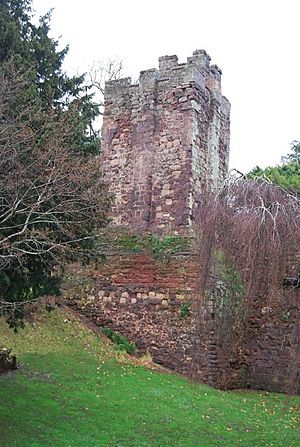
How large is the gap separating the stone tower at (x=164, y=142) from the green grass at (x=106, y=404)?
12.3ft

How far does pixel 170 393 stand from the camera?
11914 mm

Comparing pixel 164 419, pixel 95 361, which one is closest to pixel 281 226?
pixel 164 419

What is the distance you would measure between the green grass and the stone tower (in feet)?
12.3

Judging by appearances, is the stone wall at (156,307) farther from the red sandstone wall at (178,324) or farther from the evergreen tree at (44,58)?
the evergreen tree at (44,58)

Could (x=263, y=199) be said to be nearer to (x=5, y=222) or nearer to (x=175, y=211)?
(x=5, y=222)

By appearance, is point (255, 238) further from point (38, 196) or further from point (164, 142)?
point (164, 142)

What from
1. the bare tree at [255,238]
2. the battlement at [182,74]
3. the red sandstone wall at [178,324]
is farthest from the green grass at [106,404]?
the battlement at [182,74]

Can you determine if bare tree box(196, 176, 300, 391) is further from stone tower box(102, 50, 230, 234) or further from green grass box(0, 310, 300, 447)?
stone tower box(102, 50, 230, 234)

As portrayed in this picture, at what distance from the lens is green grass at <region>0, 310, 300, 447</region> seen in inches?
367

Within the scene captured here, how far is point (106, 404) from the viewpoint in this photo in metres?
10.8

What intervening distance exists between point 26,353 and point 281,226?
24.3 feet

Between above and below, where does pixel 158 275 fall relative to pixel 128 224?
below

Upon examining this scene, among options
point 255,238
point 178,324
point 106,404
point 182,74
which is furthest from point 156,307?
point 255,238

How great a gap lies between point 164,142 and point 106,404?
304 inches
